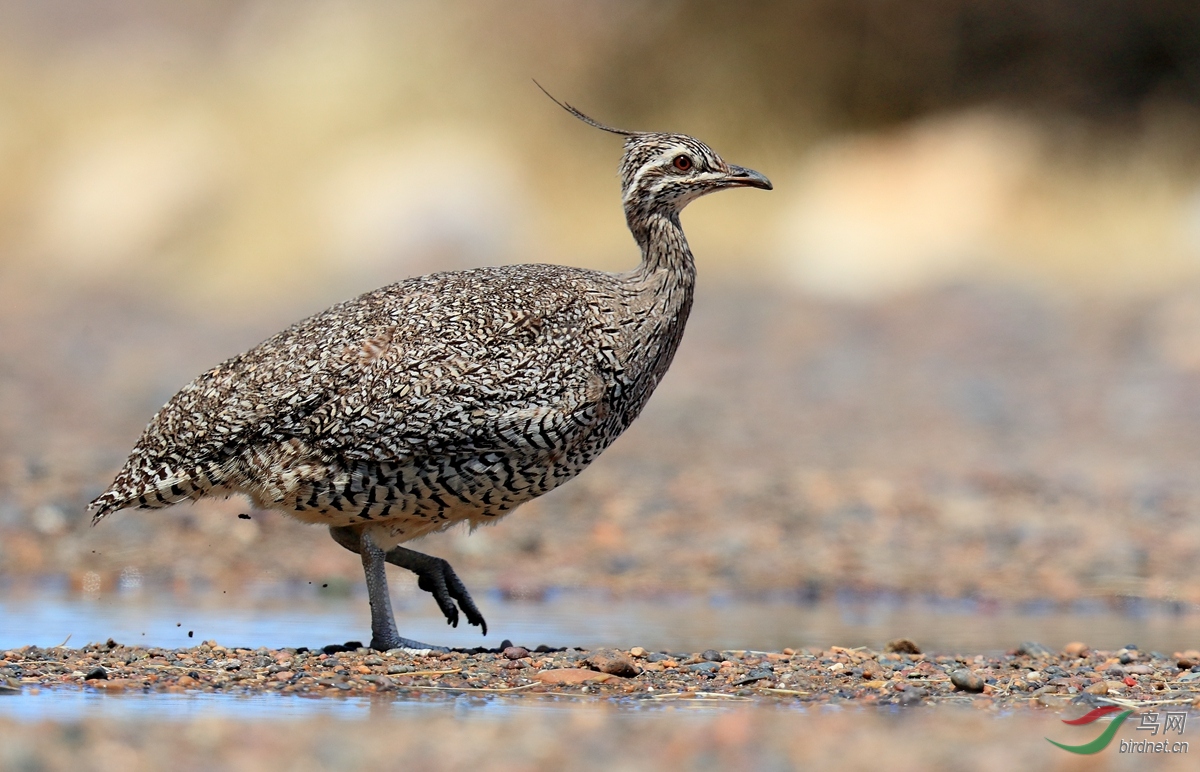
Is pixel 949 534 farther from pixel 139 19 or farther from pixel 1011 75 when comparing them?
pixel 139 19

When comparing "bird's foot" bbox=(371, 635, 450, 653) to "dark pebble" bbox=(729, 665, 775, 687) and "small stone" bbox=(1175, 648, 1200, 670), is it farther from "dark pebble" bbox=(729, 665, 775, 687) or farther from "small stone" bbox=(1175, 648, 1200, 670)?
"small stone" bbox=(1175, 648, 1200, 670)

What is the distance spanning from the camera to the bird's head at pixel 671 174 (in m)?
9.14

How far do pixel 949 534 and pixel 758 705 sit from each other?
20.4ft

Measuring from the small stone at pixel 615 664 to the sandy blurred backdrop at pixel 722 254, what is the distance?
145 inches

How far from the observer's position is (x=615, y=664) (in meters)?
7.50

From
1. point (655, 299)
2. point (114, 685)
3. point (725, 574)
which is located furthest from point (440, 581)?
point (725, 574)

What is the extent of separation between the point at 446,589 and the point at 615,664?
1.73 meters

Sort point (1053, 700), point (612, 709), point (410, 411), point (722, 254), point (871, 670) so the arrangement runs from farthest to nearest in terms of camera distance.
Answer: point (722, 254) < point (410, 411) < point (871, 670) < point (1053, 700) < point (612, 709)

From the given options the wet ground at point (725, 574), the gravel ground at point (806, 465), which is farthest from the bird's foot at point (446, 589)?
the gravel ground at point (806, 465)

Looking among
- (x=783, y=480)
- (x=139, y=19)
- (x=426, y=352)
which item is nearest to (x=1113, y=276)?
(x=783, y=480)

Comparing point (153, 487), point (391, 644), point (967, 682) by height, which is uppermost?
point (153, 487)

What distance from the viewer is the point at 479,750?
555 centimetres

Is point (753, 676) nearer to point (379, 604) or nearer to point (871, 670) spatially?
point (871, 670)

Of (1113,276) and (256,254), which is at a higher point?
(256,254)
